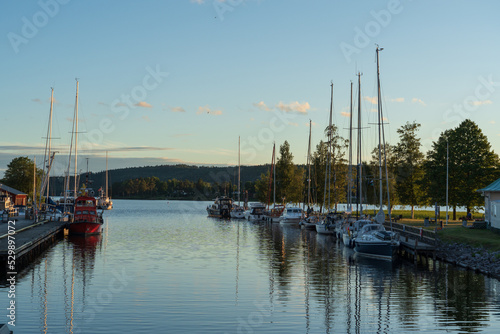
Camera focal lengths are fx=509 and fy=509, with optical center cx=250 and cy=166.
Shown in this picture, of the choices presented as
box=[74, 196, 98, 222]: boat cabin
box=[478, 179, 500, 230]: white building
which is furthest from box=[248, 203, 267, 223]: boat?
box=[478, 179, 500, 230]: white building

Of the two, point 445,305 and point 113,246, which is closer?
point 445,305

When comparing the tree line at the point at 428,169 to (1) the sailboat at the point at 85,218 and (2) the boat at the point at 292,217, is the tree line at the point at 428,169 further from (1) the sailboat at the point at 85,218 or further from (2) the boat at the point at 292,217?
(1) the sailboat at the point at 85,218

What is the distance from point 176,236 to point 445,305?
159ft

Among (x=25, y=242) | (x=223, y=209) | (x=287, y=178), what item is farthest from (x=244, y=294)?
(x=287, y=178)

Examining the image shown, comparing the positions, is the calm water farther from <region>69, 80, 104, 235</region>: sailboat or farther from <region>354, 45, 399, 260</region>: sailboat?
<region>69, 80, 104, 235</region>: sailboat

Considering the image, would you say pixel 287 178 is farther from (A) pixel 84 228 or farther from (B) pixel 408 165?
(A) pixel 84 228

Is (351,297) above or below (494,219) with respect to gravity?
below

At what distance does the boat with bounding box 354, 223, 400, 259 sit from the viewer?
46.2 meters

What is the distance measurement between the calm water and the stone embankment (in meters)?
1.21

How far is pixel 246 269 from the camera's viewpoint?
4188 cm

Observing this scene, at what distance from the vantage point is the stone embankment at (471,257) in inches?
1510

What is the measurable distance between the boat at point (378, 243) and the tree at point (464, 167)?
25447mm

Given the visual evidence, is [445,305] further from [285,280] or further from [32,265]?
[32,265]

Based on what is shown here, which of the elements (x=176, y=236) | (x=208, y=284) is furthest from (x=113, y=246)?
(x=208, y=284)
